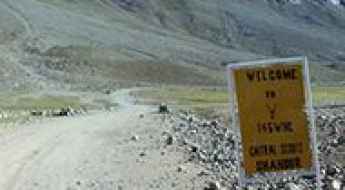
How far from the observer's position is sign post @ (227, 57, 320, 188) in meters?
9.88

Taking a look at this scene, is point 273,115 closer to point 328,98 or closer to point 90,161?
point 90,161

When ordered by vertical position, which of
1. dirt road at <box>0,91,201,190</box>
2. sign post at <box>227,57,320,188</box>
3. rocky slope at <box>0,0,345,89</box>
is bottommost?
dirt road at <box>0,91,201,190</box>

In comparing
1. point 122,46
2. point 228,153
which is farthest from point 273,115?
point 122,46

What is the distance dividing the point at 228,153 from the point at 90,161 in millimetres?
3857

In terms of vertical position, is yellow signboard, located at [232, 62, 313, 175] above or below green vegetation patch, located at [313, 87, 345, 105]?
below

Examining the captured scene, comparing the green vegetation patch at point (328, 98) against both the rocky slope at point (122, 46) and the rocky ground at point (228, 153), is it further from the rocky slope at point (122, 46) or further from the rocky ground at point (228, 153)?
the rocky slope at point (122, 46)

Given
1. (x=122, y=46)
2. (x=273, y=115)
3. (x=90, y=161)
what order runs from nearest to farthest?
(x=273, y=115), (x=90, y=161), (x=122, y=46)

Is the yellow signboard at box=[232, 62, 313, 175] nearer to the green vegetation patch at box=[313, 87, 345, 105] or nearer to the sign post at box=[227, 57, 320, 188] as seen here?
the sign post at box=[227, 57, 320, 188]

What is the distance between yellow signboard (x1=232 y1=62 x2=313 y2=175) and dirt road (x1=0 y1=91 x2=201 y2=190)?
9266mm

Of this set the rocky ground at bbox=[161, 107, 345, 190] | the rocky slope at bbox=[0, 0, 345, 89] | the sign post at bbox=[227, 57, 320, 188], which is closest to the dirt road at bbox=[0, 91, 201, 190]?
the rocky ground at bbox=[161, 107, 345, 190]

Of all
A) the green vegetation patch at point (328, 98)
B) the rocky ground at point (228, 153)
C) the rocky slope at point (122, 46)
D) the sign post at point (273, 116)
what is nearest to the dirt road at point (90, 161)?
the rocky ground at point (228, 153)

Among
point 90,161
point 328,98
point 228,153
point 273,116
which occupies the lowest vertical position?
point 90,161

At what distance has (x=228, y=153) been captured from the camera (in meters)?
26.2

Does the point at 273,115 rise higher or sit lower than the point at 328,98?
lower
